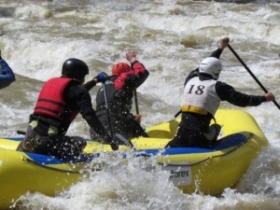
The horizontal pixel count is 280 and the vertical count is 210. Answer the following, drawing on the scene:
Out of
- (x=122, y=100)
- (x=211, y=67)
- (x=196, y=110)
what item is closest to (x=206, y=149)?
(x=196, y=110)

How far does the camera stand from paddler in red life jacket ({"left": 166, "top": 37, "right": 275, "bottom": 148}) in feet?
16.9

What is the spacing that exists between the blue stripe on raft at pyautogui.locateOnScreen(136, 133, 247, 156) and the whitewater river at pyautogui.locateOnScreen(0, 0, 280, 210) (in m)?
0.18

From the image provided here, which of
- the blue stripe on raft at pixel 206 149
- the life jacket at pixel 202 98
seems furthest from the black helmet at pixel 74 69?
the life jacket at pixel 202 98

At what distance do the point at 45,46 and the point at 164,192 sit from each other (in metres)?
8.70

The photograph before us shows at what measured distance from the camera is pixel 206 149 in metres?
5.23

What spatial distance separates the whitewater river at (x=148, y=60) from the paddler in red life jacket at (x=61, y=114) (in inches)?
13.2

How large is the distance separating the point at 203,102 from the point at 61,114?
1.35m

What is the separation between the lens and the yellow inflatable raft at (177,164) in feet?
14.9

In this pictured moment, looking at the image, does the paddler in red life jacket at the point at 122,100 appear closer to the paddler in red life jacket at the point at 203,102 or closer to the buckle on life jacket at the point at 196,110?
the paddler in red life jacket at the point at 203,102

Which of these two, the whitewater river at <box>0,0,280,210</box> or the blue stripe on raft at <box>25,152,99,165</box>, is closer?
the blue stripe on raft at <box>25,152,99,165</box>

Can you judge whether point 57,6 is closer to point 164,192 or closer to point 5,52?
point 5,52

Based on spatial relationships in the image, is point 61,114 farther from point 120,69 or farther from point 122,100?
point 120,69

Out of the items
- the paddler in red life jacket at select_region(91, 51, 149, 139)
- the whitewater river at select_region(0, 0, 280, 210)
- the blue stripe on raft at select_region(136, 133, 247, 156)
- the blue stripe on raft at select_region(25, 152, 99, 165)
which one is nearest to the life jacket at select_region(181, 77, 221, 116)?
the blue stripe on raft at select_region(136, 133, 247, 156)

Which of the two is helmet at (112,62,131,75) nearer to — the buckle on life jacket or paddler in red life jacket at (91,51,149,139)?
paddler in red life jacket at (91,51,149,139)
